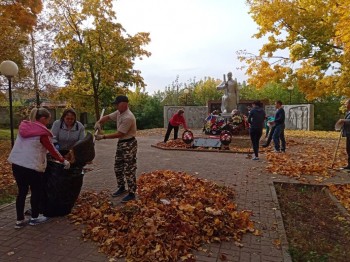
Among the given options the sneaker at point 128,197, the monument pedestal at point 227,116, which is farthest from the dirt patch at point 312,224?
the monument pedestal at point 227,116

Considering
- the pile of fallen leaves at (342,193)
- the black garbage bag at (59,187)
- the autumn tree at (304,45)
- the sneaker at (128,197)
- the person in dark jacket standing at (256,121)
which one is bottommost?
the pile of fallen leaves at (342,193)

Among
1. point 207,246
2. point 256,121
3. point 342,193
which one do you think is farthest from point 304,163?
point 207,246

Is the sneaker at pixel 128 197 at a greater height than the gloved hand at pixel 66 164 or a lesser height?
lesser

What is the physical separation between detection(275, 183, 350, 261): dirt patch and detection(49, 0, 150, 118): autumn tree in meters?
16.1

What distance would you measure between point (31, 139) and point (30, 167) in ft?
1.24

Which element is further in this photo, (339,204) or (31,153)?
(339,204)

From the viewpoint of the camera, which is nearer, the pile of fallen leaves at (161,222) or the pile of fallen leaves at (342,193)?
the pile of fallen leaves at (161,222)

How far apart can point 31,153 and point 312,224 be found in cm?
435

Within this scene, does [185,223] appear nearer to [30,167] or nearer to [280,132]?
[30,167]

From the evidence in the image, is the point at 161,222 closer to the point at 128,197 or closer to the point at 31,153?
the point at 128,197

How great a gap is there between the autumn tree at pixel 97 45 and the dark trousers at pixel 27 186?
1684cm

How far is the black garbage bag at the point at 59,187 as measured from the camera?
467 centimetres

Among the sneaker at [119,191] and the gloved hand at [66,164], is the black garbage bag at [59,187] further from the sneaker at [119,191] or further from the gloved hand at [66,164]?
the sneaker at [119,191]

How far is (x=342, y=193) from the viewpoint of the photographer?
6.41 meters
